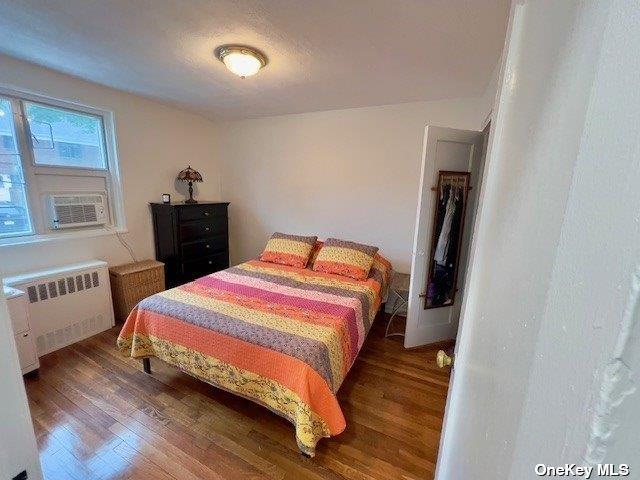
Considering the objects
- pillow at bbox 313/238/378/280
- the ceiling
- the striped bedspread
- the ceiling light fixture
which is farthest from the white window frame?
pillow at bbox 313/238/378/280

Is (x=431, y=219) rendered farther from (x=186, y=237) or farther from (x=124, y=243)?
(x=124, y=243)

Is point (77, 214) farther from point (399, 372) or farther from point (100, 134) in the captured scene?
point (399, 372)

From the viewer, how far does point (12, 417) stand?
0.68 m

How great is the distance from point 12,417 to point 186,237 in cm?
273

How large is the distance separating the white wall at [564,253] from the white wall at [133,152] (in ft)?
10.8

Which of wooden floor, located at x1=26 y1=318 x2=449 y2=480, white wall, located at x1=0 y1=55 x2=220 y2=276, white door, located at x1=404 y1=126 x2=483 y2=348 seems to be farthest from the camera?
white wall, located at x1=0 y1=55 x2=220 y2=276

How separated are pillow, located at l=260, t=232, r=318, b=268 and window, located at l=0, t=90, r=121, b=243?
176 cm

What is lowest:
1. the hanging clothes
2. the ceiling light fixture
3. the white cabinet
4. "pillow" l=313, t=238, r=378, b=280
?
the white cabinet

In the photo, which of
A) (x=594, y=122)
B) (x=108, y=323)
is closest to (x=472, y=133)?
(x=594, y=122)

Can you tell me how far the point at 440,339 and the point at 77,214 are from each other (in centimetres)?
370

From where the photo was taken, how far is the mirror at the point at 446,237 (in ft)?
7.38

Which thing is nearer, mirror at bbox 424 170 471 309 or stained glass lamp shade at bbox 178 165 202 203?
mirror at bbox 424 170 471 309

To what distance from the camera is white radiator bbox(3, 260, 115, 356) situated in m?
2.15

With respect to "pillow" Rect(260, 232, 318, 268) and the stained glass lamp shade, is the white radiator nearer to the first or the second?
the stained glass lamp shade
